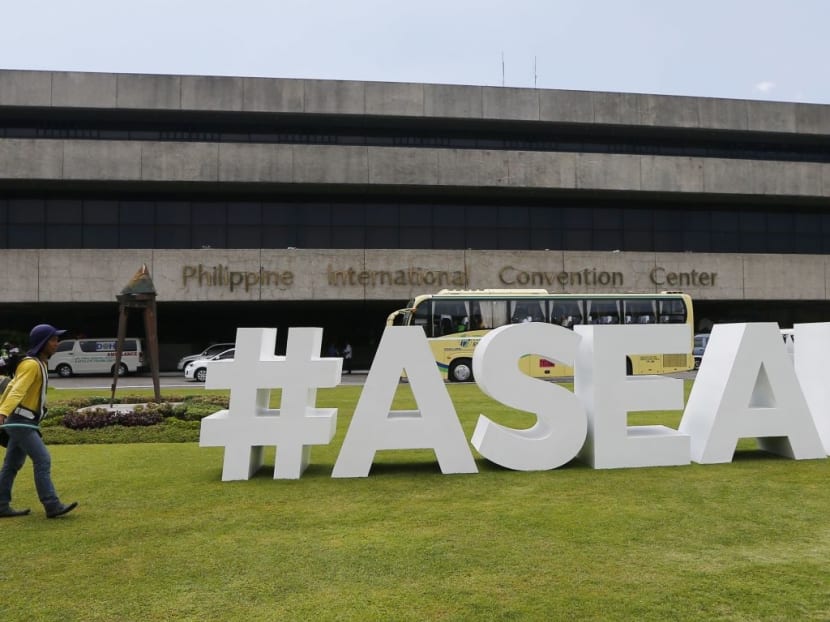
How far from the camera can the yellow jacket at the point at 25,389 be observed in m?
5.61

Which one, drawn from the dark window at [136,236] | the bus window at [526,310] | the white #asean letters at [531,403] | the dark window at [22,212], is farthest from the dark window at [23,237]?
the white #asean letters at [531,403]

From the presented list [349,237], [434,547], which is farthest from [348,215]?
[434,547]

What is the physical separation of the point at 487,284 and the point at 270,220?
34.7 feet

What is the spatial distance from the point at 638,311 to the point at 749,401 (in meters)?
16.8

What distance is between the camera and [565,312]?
23.9 metres

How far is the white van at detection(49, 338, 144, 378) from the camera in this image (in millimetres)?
30250

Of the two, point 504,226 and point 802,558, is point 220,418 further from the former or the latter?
point 504,226

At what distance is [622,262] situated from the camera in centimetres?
3306

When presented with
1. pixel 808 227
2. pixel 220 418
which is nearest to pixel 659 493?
pixel 220 418

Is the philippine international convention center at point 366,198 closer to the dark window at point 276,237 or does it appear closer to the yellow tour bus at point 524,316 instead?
the dark window at point 276,237

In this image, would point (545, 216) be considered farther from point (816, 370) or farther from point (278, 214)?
point (816, 370)

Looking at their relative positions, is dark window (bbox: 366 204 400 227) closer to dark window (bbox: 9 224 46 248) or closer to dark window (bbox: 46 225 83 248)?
dark window (bbox: 46 225 83 248)

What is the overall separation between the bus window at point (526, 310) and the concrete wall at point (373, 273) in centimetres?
814

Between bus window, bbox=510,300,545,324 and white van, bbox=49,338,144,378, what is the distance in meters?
16.9
